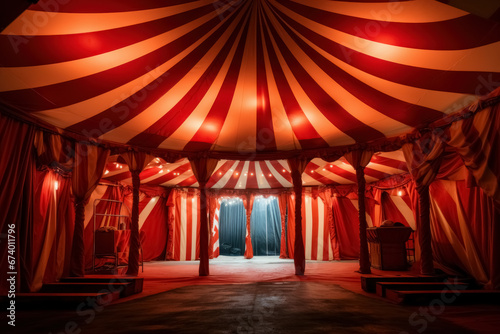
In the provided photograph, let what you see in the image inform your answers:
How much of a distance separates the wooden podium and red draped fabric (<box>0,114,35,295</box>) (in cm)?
631

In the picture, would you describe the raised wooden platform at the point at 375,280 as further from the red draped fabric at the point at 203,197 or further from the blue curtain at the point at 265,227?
the blue curtain at the point at 265,227

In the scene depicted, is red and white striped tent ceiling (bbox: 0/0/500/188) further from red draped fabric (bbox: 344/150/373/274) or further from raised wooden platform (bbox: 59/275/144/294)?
raised wooden platform (bbox: 59/275/144/294)

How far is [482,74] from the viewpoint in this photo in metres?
3.46

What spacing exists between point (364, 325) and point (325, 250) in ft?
25.4

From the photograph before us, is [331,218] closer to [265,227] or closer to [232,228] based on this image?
[265,227]

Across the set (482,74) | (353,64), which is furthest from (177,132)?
(482,74)

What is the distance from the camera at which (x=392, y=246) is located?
6.43m

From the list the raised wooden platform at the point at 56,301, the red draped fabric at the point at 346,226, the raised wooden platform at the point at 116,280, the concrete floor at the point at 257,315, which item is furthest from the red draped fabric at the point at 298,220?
the red draped fabric at the point at 346,226

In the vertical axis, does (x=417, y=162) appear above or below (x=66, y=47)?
below

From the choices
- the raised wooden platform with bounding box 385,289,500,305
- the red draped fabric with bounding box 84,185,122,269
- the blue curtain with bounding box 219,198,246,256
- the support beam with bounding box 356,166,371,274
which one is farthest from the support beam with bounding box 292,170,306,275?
the blue curtain with bounding box 219,198,246,256

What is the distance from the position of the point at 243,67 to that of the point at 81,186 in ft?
10.9

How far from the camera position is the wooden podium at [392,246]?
629 centimetres

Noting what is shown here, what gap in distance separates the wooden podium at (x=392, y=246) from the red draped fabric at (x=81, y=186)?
5804 mm

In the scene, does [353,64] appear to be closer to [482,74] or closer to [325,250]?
[482,74]
